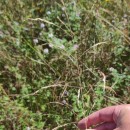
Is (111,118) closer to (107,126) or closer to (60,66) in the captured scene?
(107,126)

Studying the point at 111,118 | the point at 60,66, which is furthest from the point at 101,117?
the point at 60,66

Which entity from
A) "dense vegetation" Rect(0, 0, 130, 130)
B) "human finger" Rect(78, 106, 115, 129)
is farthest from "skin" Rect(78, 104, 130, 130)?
"dense vegetation" Rect(0, 0, 130, 130)

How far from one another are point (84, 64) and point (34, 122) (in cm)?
51

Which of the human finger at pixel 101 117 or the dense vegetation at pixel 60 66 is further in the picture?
the dense vegetation at pixel 60 66

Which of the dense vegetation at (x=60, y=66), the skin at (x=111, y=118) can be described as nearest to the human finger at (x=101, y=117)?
the skin at (x=111, y=118)

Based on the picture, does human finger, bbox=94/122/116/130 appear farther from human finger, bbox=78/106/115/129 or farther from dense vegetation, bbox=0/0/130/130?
dense vegetation, bbox=0/0/130/130

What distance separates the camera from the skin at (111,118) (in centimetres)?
137

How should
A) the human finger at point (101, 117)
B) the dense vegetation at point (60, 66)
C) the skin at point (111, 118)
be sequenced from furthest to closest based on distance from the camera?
the dense vegetation at point (60, 66)
the human finger at point (101, 117)
the skin at point (111, 118)

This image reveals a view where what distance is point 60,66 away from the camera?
233 cm

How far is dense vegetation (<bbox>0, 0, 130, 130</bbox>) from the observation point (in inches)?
82.3

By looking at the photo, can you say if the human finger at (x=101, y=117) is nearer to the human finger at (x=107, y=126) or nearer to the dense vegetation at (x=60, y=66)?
the human finger at (x=107, y=126)

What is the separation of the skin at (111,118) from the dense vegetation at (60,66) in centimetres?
38

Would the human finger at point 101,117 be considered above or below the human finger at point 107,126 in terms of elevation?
above

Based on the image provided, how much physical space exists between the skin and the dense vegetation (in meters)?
0.38
